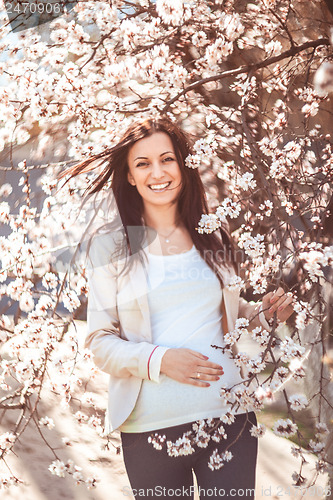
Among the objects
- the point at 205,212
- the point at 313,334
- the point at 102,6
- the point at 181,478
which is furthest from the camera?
the point at 313,334

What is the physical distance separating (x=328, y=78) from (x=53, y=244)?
222 cm

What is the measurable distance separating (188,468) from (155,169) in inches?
28.5

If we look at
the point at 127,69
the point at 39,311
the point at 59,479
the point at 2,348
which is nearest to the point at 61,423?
the point at 59,479

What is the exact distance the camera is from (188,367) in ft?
3.98

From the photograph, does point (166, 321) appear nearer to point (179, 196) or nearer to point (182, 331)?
point (182, 331)

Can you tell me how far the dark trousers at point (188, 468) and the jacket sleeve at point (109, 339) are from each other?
14 centimetres

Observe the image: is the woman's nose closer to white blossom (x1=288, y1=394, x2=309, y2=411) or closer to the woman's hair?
the woman's hair

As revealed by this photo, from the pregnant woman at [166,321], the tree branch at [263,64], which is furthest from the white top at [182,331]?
the tree branch at [263,64]

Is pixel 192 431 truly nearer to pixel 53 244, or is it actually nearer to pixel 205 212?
pixel 205 212

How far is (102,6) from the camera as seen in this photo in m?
1.82

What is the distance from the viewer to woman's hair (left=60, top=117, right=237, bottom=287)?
1.43 m

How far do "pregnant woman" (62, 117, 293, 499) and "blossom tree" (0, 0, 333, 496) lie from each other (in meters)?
0.04

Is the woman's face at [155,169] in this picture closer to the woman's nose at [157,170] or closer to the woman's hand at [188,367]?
the woman's nose at [157,170]
